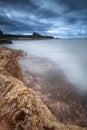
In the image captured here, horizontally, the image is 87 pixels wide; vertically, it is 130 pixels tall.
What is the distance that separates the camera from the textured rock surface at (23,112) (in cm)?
416

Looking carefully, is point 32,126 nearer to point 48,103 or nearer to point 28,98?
point 28,98

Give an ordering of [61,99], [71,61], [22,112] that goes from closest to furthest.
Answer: [22,112], [61,99], [71,61]

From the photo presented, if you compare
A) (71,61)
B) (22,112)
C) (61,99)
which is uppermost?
(22,112)

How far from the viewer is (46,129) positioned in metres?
4.18

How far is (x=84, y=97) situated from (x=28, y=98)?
298 inches

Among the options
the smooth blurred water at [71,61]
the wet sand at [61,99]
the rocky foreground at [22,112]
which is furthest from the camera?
the smooth blurred water at [71,61]

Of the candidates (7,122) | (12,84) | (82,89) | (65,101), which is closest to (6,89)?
(12,84)

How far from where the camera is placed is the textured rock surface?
4.16 meters

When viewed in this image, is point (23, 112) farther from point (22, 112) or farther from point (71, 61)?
point (71, 61)

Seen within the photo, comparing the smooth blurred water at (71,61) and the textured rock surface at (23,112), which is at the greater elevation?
the textured rock surface at (23,112)

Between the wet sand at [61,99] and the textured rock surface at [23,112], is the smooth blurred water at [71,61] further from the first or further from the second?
the textured rock surface at [23,112]

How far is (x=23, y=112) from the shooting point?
438cm

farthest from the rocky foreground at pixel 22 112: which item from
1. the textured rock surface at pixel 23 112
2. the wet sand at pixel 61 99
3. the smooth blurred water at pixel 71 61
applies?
the smooth blurred water at pixel 71 61

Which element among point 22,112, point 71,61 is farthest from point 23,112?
point 71,61
